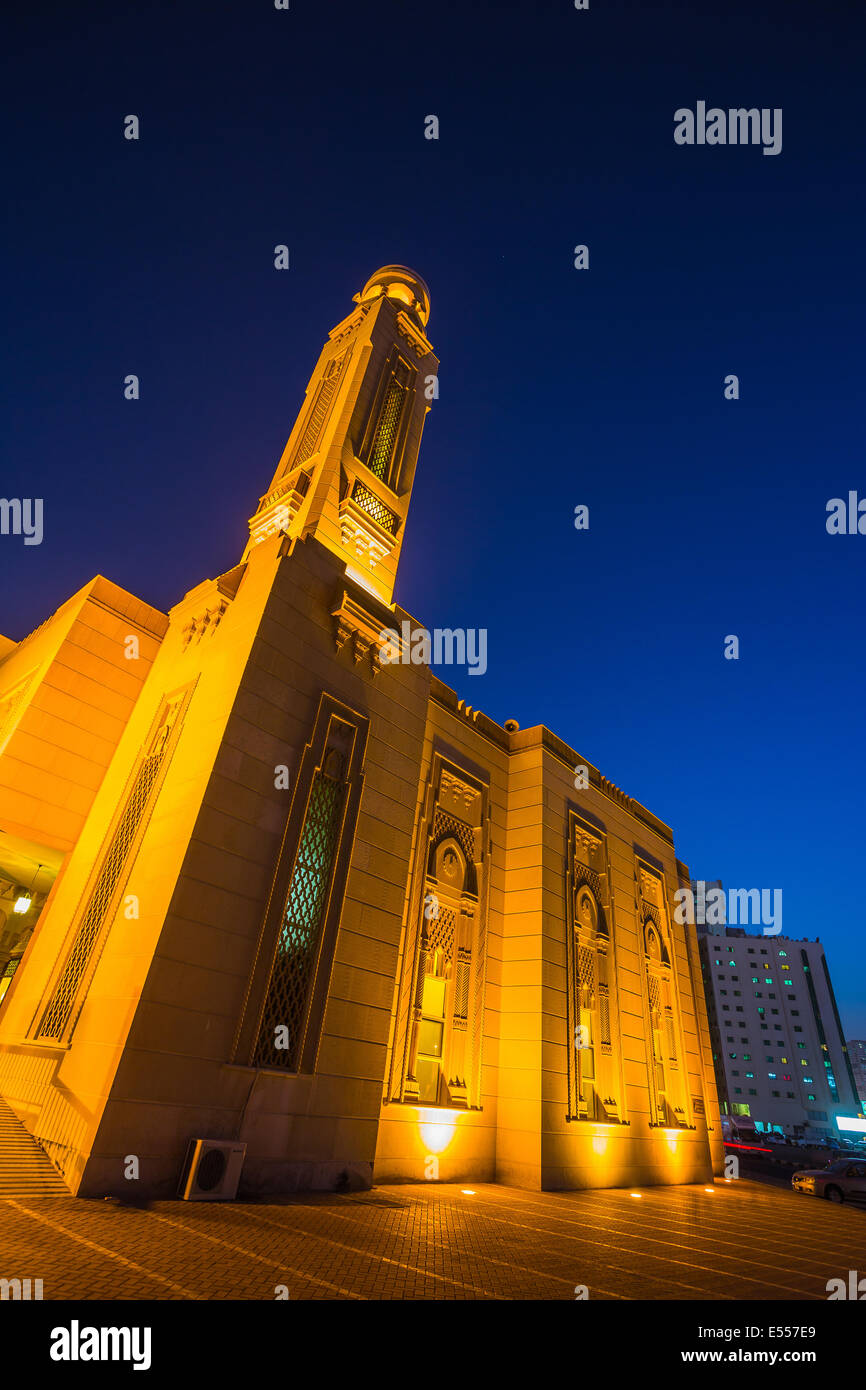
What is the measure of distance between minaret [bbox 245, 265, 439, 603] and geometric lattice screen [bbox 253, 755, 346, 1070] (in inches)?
302

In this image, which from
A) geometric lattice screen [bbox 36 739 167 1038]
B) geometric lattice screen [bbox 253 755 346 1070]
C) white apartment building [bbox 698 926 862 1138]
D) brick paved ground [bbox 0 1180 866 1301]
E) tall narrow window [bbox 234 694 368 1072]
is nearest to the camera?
brick paved ground [bbox 0 1180 866 1301]

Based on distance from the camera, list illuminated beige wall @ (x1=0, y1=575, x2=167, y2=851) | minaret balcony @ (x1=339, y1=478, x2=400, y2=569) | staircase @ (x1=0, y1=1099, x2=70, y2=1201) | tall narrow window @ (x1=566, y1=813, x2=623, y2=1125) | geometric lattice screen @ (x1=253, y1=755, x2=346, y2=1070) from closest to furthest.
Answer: staircase @ (x1=0, y1=1099, x2=70, y2=1201), geometric lattice screen @ (x1=253, y1=755, x2=346, y2=1070), illuminated beige wall @ (x1=0, y1=575, x2=167, y2=851), tall narrow window @ (x1=566, y1=813, x2=623, y2=1125), minaret balcony @ (x1=339, y1=478, x2=400, y2=569)

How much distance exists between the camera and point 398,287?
2656cm

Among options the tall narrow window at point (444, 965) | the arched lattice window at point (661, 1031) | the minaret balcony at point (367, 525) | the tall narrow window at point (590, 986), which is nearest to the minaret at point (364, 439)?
the minaret balcony at point (367, 525)

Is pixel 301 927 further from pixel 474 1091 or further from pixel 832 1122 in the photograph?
pixel 832 1122

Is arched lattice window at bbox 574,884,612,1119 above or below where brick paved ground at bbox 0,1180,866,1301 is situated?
above

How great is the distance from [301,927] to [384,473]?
15.1 meters

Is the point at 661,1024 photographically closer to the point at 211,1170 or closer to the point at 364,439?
the point at 211,1170

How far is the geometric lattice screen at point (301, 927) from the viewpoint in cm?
1118

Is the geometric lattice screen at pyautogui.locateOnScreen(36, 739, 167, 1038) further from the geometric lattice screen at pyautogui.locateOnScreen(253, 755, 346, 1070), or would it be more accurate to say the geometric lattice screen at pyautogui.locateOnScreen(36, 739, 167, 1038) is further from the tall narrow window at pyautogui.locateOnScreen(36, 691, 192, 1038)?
the geometric lattice screen at pyautogui.locateOnScreen(253, 755, 346, 1070)

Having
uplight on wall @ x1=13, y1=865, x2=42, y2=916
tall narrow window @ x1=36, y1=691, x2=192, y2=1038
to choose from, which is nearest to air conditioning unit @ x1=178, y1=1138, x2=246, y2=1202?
tall narrow window @ x1=36, y1=691, x2=192, y2=1038

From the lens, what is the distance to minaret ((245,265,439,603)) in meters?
19.5
